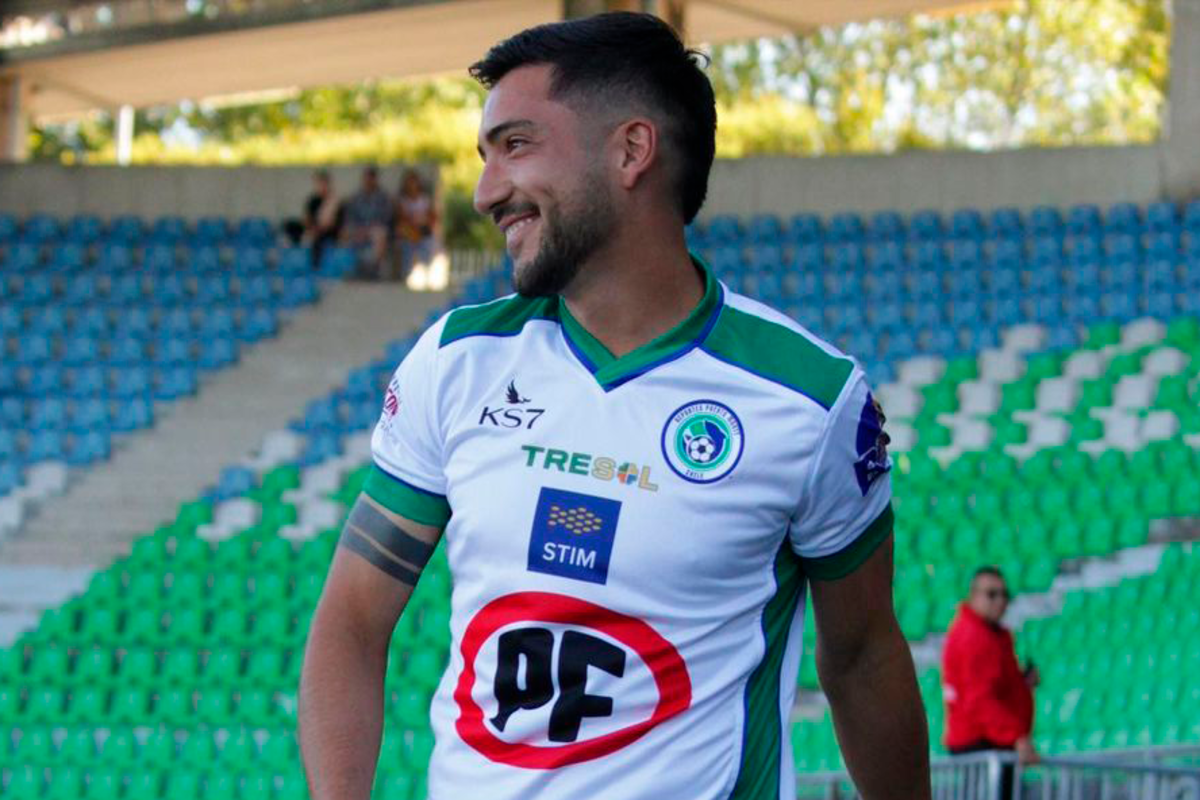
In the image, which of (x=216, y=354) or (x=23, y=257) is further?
(x=23, y=257)

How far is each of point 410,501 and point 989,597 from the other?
18.2 feet

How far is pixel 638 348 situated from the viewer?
2.08m

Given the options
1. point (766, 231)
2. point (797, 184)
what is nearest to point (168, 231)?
point (766, 231)

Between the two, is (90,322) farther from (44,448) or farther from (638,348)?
(638,348)

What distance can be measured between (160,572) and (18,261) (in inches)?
233

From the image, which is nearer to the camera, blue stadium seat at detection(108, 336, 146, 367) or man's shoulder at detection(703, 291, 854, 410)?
man's shoulder at detection(703, 291, 854, 410)

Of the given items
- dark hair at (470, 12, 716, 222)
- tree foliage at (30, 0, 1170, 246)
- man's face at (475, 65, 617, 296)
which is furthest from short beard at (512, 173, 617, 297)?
tree foliage at (30, 0, 1170, 246)

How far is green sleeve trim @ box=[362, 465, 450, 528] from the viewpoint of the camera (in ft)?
6.86

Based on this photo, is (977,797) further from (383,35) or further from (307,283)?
(383,35)

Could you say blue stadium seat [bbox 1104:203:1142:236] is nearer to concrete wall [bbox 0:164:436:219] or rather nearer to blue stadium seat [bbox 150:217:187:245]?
concrete wall [bbox 0:164:436:219]

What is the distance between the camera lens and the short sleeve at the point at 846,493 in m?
2.03

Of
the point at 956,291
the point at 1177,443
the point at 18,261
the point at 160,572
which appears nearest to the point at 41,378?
the point at 18,261

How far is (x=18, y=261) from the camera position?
57.1ft

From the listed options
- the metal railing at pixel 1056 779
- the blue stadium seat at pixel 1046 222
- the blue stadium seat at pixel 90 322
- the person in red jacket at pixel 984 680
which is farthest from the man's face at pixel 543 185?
the blue stadium seat at pixel 90 322
